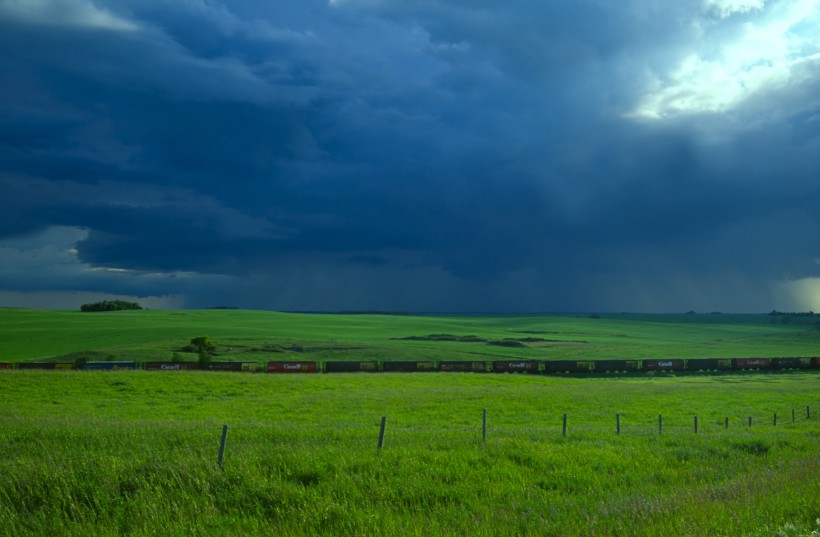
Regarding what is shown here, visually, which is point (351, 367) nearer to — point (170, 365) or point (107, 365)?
point (170, 365)

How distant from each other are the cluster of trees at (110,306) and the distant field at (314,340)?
29151 millimetres

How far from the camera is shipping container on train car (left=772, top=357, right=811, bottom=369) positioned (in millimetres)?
82000

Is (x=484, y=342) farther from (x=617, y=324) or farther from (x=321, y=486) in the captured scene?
(x=321, y=486)

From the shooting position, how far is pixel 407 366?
76.7 meters

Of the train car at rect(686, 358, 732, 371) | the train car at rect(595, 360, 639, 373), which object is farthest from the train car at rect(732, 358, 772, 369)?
the train car at rect(595, 360, 639, 373)

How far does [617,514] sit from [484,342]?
112282 millimetres

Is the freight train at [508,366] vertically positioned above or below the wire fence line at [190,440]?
below

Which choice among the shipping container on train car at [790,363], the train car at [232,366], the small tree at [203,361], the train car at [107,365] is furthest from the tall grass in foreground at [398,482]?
the shipping container on train car at [790,363]

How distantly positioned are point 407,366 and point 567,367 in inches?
782

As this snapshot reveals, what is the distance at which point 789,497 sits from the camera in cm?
1048

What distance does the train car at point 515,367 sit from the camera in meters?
78.7

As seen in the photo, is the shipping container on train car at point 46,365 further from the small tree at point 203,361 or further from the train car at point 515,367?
the train car at point 515,367

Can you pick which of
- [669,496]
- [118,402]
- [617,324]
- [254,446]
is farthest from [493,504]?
[617,324]

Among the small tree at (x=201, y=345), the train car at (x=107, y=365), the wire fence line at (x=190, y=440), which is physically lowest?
the train car at (x=107, y=365)
